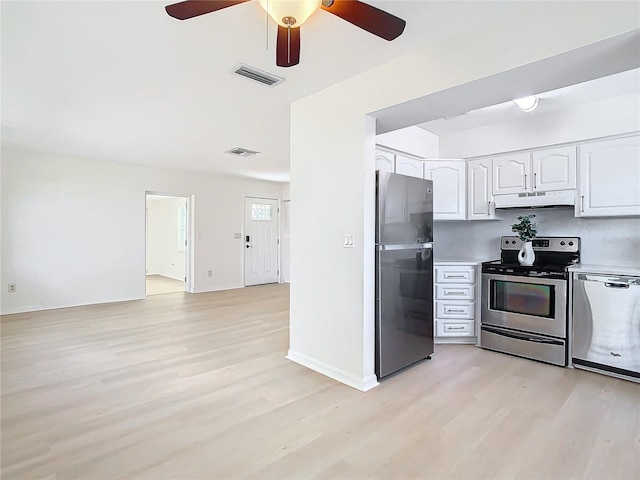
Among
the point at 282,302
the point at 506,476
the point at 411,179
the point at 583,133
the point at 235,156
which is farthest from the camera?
the point at 282,302

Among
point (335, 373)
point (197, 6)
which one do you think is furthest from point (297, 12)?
point (335, 373)

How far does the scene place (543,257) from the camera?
12.3ft

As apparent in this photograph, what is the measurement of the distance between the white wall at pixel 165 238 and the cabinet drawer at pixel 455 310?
6.66 m

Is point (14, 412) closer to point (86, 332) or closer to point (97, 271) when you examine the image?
point (86, 332)

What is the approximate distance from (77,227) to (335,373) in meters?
5.01

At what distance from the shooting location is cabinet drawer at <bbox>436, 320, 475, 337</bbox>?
3.77 meters

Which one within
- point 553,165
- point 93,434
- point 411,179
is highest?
point 553,165

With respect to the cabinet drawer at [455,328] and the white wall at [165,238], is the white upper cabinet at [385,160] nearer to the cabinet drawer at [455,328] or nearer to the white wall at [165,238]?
the cabinet drawer at [455,328]

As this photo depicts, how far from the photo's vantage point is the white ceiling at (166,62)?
1.94m

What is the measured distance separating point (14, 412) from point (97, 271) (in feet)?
12.9

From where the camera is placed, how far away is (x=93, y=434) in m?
2.08

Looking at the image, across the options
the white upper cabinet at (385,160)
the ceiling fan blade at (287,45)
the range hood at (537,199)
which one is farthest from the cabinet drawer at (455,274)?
the ceiling fan blade at (287,45)

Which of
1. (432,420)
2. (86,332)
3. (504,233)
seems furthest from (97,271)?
(504,233)

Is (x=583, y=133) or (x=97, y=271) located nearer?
(x=583, y=133)
